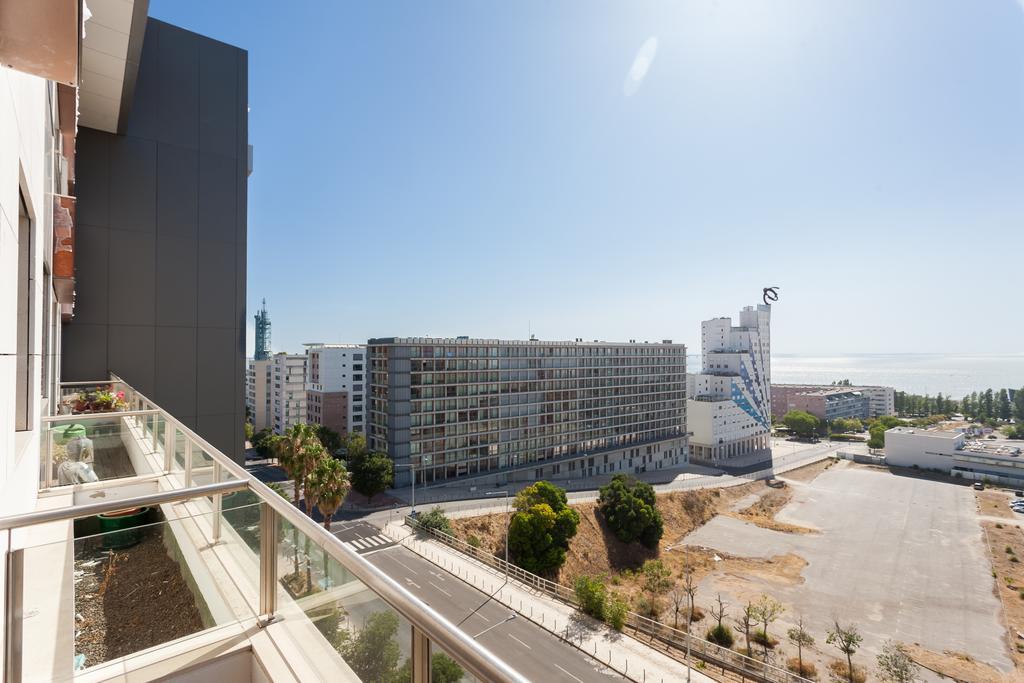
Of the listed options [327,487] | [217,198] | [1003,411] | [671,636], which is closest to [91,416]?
[217,198]

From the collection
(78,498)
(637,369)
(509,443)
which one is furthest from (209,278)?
(637,369)

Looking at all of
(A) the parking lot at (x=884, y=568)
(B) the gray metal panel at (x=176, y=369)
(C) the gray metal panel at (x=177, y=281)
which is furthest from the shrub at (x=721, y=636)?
(C) the gray metal panel at (x=177, y=281)

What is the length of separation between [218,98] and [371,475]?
2443cm

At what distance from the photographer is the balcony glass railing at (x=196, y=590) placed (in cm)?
164

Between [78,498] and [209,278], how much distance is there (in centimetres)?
789

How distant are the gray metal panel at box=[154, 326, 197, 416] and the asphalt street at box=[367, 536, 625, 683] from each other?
7817mm

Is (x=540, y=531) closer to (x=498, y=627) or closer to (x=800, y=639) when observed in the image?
(x=498, y=627)

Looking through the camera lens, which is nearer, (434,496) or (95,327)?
(95,327)

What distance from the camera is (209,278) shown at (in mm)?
10664

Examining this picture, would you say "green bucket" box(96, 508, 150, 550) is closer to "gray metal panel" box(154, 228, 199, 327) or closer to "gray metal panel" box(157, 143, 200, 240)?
"gray metal panel" box(154, 228, 199, 327)

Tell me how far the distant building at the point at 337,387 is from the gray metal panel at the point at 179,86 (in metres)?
41.7

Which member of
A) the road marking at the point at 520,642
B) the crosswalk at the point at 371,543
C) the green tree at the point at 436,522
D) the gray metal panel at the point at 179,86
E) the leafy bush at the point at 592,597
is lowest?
the road marking at the point at 520,642

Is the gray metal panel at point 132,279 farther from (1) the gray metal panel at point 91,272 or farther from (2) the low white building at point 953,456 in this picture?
(2) the low white building at point 953,456

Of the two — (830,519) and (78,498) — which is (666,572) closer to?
(830,519)
